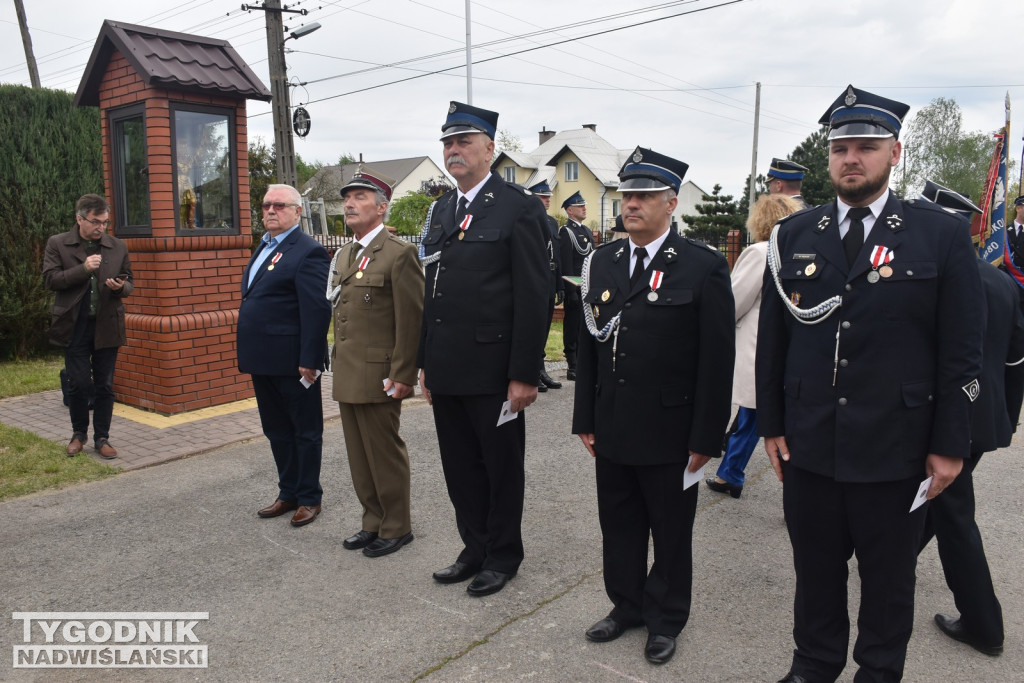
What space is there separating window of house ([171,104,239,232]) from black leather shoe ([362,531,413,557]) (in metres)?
4.12

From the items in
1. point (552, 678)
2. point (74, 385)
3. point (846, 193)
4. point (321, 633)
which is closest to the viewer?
point (846, 193)

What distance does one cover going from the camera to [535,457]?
6.02 metres

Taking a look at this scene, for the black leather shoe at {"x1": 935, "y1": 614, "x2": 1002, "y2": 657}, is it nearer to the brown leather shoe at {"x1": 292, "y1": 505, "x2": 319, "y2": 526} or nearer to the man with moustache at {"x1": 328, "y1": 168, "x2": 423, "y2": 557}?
the man with moustache at {"x1": 328, "y1": 168, "x2": 423, "y2": 557}

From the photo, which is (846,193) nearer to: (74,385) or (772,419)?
(772,419)

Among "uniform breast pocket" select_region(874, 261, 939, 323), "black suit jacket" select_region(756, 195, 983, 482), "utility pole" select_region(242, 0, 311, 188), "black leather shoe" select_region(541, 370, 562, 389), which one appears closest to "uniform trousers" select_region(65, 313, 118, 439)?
"black leather shoe" select_region(541, 370, 562, 389)

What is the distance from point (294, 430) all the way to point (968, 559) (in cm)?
351

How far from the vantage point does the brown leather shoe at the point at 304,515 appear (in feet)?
15.1

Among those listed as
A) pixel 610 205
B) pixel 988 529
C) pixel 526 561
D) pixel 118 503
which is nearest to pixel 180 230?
pixel 118 503

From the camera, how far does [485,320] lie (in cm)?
365

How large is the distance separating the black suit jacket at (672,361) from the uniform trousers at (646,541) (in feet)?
0.47

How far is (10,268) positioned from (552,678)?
8.90 m

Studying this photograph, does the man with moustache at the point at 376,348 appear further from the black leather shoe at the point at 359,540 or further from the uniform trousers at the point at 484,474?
the uniform trousers at the point at 484,474

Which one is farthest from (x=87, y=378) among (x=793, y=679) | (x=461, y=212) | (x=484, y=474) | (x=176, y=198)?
(x=793, y=679)

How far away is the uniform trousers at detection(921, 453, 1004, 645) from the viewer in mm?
3193
